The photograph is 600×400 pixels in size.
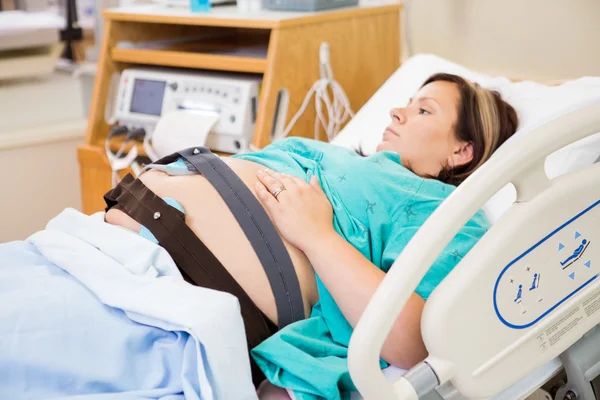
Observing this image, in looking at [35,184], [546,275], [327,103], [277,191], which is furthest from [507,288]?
[35,184]

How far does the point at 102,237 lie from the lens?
1287 millimetres

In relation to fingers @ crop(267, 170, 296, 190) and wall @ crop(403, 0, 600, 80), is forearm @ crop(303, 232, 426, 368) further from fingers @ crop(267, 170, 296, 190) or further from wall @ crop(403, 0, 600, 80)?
wall @ crop(403, 0, 600, 80)

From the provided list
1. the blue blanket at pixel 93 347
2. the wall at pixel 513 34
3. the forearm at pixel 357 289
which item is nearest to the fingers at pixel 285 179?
the forearm at pixel 357 289

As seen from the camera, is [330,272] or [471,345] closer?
[471,345]

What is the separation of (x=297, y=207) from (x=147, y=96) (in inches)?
50.5

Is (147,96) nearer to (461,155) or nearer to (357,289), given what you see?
(461,155)

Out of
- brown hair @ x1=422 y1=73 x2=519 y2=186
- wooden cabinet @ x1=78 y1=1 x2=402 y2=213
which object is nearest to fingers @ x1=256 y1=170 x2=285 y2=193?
brown hair @ x1=422 y1=73 x2=519 y2=186

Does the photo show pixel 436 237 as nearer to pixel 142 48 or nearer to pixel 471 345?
pixel 471 345

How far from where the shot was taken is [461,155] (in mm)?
1573

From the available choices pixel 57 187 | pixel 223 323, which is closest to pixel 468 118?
pixel 223 323

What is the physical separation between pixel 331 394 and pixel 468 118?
721mm

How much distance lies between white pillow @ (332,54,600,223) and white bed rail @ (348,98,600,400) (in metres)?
0.53

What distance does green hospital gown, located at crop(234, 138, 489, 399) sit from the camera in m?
1.14

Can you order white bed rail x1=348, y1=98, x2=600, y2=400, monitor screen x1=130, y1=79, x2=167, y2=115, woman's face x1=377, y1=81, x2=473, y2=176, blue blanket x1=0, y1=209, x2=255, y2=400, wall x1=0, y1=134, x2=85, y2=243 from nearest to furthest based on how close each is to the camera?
white bed rail x1=348, y1=98, x2=600, y2=400 < blue blanket x1=0, y1=209, x2=255, y2=400 < woman's face x1=377, y1=81, x2=473, y2=176 < monitor screen x1=130, y1=79, x2=167, y2=115 < wall x1=0, y1=134, x2=85, y2=243
